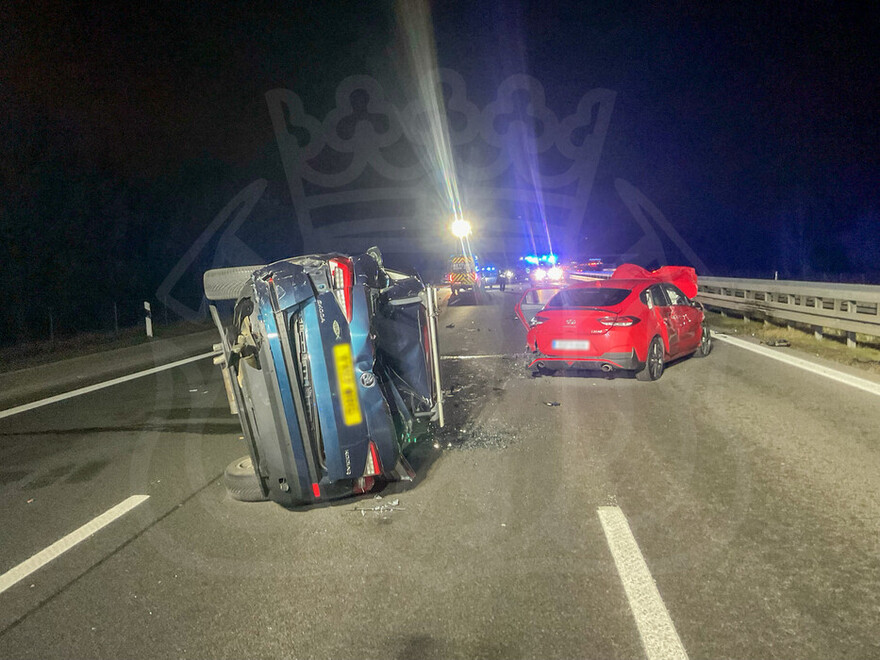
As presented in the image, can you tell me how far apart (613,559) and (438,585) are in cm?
111

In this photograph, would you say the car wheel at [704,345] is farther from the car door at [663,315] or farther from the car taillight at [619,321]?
the car taillight at [619,321]

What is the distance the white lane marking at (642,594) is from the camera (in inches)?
119

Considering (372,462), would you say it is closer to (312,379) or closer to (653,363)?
(312,379)

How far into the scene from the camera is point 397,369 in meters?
5.06

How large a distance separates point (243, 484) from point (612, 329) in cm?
566

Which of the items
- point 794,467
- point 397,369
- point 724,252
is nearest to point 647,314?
point 794,467

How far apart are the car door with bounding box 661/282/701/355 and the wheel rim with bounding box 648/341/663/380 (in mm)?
488

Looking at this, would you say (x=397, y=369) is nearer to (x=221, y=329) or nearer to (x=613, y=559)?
(x=221, y=329)

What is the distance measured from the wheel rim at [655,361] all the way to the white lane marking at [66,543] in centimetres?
696

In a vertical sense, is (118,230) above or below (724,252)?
above

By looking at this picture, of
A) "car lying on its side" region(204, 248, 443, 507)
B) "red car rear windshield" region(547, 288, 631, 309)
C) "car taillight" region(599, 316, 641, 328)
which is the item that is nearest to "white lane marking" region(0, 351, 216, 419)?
"car lying on its side" region(204, 248, 443, 507)

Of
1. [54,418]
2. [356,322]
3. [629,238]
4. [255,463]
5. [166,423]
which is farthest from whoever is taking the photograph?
[629,238]

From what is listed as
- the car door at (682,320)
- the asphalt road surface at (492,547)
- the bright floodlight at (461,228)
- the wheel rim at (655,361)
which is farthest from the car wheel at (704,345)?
the bright floodlight at (461,228)

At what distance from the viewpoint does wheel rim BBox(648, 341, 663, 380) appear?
9.31m
